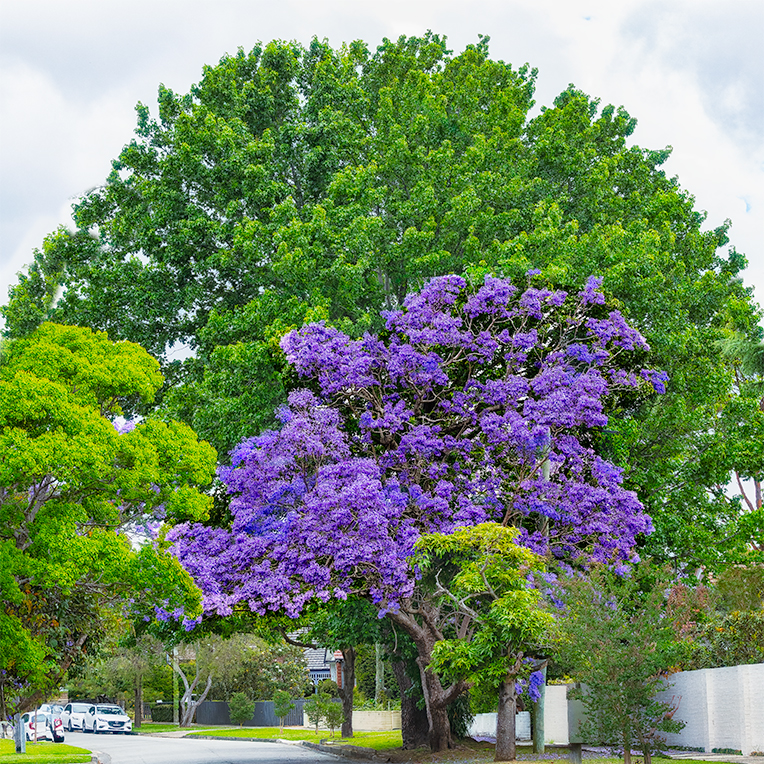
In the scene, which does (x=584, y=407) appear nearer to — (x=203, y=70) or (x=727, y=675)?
(x=727, y=675)

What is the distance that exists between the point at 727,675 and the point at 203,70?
72.2ft

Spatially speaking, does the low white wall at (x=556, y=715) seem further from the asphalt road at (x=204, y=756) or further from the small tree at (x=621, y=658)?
the small tree at (x=621, y=658)

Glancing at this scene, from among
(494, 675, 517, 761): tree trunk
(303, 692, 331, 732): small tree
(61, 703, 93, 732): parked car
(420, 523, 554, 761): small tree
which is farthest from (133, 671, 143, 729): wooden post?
(420, 523, 554, 761): small tree

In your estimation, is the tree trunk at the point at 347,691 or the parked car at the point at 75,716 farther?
the parked car at the point at 75,716

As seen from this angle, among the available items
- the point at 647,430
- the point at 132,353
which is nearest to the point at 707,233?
the point at 647,430

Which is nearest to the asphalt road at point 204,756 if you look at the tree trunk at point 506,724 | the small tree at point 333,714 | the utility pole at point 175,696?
the small tree at point 333,714

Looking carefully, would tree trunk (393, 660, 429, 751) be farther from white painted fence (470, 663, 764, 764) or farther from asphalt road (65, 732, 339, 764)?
white painted fence (470, 663, 764, 764)

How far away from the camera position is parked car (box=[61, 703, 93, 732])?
168 feet

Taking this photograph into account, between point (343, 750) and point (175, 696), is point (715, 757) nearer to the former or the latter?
point (343, 750)

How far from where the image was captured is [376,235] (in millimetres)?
25109

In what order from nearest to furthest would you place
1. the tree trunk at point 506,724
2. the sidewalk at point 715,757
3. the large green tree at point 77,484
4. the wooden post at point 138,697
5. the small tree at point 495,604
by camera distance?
the large green tree at point 77,484 → the sidewalk at point 715,757 → the small tree at point 495,604 → the tree trunk at point 506,724 → the wooden post at point 138,697

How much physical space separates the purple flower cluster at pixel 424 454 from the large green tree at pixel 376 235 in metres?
1.50

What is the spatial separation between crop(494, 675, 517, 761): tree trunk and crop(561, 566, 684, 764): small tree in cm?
407

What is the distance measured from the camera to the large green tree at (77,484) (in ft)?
55.9
